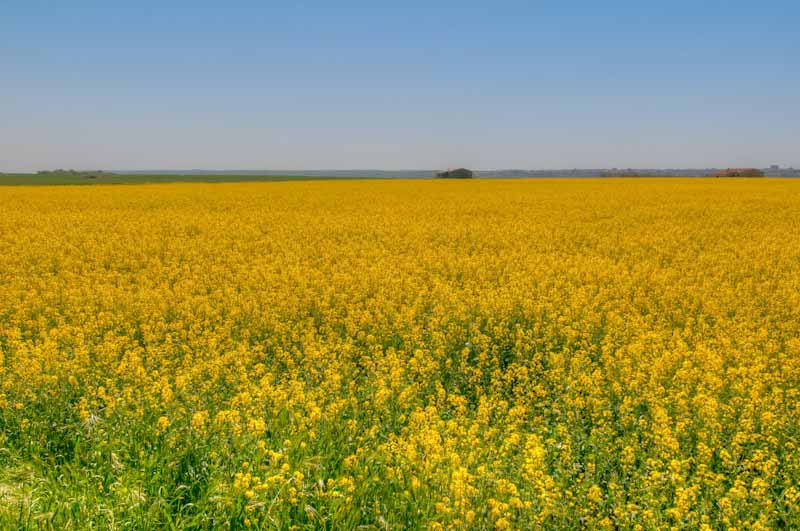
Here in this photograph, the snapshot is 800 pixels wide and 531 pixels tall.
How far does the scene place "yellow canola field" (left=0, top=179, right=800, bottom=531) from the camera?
143 inches

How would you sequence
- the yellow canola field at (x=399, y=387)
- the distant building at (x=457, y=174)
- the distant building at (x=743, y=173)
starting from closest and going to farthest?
the yellow canola field at (x=399, y=387)
the distant building at (x=743, y=173)
the distant building at (x=457, y=174)

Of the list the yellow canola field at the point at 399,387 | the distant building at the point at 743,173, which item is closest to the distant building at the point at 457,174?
the distant building at the point at 743,173

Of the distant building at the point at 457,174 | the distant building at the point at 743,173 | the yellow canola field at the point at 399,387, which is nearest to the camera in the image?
the yellow canola field at the point at 399,387

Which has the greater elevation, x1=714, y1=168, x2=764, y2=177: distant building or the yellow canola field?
x1=714, y1=168, x2=764, y2=177: distant building

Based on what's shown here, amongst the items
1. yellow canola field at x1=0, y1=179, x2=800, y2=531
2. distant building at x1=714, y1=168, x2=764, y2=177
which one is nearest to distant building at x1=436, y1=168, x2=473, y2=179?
distant building at x1=714, y1=168, x2=764, y2=177

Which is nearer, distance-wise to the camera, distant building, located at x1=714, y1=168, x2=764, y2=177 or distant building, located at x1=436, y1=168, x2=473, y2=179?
distant building, located at x1=714, y1=168, x2=764, y2=177

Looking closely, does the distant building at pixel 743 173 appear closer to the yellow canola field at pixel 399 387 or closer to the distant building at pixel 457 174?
the distant building at pixel 457 174

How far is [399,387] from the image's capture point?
5.51 m

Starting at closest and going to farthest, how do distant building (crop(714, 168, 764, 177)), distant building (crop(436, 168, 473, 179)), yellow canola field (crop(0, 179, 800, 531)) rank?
yellow canola field (crop(0, 179, 800, 531)) → distant building (crop(714, 168, 764, 177)) → distant building (crop(436, 168, 473, 179))

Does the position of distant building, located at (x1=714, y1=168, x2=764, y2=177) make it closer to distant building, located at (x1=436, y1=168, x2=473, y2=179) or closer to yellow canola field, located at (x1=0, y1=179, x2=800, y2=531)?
distant building, located at (x1=436, y1=168, x2=473, y2=179)

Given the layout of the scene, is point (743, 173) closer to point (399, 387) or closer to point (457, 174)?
point (457, 174)

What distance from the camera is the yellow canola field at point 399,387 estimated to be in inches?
143

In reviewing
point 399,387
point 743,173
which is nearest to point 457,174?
point 743,173

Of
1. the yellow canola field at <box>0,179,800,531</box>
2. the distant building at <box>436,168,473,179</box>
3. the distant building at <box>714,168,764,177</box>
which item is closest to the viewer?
the yellow canola field at <box>0,179,800,531</box>
